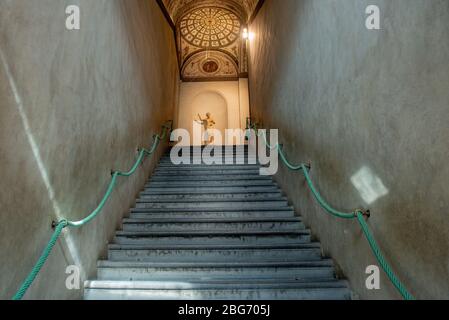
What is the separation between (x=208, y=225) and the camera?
335 centimetres

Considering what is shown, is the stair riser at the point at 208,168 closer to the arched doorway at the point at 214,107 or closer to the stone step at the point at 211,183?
the stone step at the point at 211,183

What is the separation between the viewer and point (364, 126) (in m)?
1.94

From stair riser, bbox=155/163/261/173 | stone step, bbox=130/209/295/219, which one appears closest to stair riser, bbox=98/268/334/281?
stone step, bbox=130/209/295/219

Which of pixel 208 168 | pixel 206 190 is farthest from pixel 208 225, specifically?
pixel 208 168

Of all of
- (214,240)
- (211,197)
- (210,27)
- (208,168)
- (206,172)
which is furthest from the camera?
(210,27)

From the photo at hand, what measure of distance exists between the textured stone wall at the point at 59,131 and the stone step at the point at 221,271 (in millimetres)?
330

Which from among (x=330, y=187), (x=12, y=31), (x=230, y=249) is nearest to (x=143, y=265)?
(x=230, y=249)

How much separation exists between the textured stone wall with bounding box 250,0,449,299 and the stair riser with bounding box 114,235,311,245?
0.32 m

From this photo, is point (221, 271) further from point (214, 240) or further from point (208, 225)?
point (208, 225)

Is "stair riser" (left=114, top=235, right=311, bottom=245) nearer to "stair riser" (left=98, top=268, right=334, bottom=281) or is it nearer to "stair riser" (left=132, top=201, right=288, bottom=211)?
"stair riser" (left=98, top=268, right=334, bottom=281)

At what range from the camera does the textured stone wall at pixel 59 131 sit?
154 cm

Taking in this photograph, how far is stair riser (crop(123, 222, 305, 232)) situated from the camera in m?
3.29

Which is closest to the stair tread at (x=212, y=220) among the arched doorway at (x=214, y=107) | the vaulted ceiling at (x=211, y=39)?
the vaulted ceiling at (x=211, y=39)

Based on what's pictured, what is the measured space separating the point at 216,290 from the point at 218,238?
0.85m
